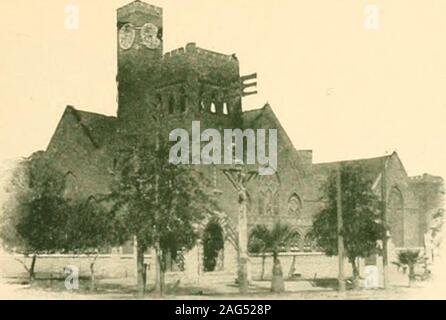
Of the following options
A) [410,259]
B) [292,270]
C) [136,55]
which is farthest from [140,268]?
[410,259]

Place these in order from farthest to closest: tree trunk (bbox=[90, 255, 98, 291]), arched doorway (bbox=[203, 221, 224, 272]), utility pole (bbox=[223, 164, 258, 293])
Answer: arched doorway (bbox=[203, 221, 224, 272]) → utility pole (bbox=[223, 164, 258, 293]) → tree trunk (bbox=[90, 255, 98, 291])

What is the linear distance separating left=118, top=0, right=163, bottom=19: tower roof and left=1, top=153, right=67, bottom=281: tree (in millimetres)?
4664

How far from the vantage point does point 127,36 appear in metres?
23.6

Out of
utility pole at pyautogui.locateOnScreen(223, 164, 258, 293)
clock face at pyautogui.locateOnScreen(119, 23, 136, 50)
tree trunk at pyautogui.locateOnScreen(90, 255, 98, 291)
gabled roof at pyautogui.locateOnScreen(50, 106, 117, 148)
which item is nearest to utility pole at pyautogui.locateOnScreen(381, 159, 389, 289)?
utility pole at pyautogui.locateOnScreen(223, 164, 258, 293)

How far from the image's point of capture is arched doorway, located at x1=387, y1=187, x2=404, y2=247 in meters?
23.2

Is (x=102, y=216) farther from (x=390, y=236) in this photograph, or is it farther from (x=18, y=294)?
(x=390, y=236)

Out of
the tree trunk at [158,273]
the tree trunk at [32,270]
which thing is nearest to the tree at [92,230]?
the tree trunk at [32,270]

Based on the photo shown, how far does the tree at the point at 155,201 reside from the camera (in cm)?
2134

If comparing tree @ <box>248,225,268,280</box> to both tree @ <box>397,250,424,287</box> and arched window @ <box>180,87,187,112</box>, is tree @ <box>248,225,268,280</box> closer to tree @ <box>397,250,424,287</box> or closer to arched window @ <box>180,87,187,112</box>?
tree @ <box>397,250,424,287</box>

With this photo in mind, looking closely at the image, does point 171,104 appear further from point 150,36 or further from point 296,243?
point 296,243

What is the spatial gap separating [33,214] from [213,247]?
6.10 meters

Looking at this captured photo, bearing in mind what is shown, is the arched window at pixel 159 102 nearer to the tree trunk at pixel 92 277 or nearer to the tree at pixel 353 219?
the tree trunk at pixel 92 277
